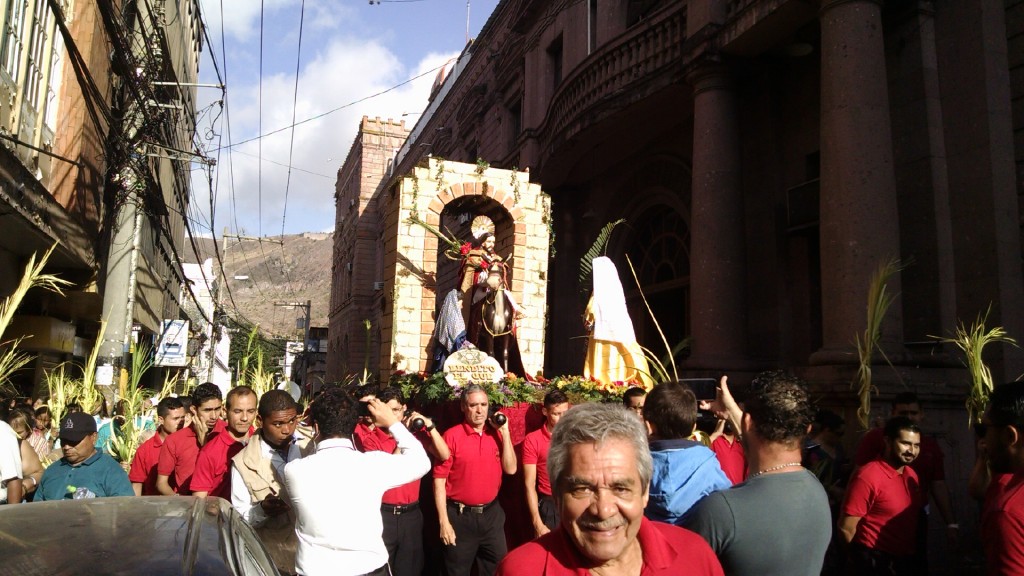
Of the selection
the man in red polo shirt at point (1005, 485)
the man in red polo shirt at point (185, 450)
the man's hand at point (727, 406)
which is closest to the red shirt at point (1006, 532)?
the man in red polo shirt at point (1005, 485)

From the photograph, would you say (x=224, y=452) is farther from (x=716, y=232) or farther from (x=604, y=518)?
(x=716, y=232)

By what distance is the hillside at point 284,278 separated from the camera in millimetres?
120188

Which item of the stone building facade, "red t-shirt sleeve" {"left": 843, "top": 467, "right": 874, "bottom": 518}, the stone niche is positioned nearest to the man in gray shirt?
"red t-shirt sleeve" {"left": 843, "top": 467, "right": 874, "bottom": 518}

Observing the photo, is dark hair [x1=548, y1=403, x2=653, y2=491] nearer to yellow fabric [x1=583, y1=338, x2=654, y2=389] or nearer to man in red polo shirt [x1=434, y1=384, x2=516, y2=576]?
man in red polo shirt [x1=434, y1=384, x2=516, y2=576]

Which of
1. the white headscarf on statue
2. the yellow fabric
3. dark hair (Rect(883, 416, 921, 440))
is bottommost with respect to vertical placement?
dark hair (Rect(883, 416, 921, 440))

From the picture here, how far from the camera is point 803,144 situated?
10945mm

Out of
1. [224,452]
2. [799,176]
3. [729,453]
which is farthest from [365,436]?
[799,176]

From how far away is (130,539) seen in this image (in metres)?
2.51

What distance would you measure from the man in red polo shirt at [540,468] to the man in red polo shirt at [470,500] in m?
0.22

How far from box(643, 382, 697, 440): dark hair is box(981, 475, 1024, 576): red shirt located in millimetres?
1154

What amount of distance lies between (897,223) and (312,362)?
4830cm

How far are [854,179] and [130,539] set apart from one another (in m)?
8.01

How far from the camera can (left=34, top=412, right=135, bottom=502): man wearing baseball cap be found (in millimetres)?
4387

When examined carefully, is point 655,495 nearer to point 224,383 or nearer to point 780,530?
point 780,530
